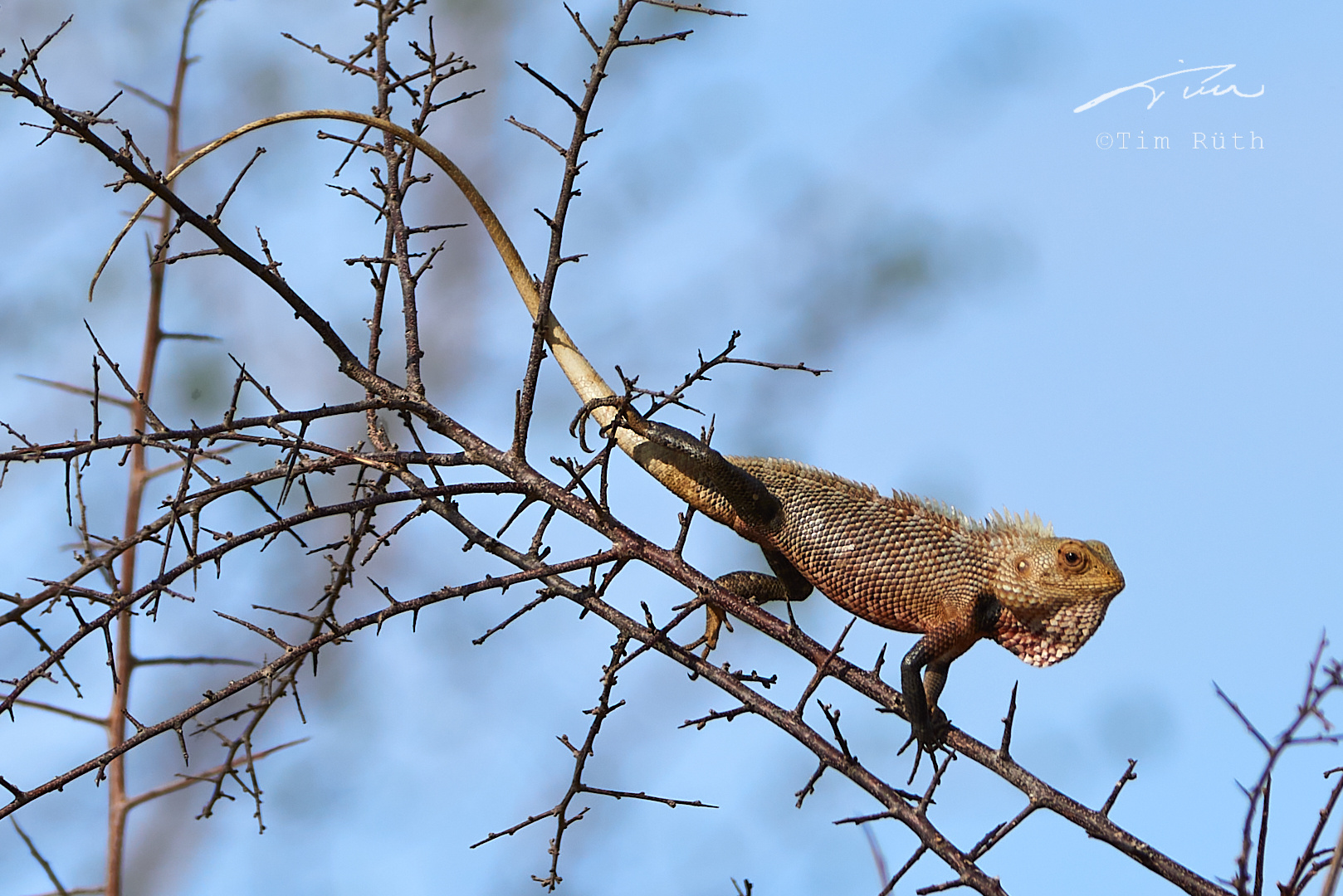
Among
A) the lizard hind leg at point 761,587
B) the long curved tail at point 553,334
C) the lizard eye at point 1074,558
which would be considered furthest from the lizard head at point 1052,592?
the long curved tail at point 553,334

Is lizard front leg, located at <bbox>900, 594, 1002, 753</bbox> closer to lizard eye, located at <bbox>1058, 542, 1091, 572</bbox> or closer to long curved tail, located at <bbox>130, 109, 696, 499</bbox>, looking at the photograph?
lizard eye, located at <bbox>1058, 542, 1091, 572</bbox>

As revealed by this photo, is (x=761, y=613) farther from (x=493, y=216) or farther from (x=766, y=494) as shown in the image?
(x=493, y=216)

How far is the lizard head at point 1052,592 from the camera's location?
302 centimetres

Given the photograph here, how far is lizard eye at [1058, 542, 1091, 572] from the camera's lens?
302 centimetres

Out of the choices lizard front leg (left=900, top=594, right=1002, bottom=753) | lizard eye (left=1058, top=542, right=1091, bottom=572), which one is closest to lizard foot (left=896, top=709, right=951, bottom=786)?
lizard front leg (left=900, top=594, right=1002, bottom=753)

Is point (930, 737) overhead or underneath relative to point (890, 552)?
underneath

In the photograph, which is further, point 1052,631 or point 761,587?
point 761,587

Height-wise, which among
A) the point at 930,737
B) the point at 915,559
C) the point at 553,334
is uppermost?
the point at 553,334

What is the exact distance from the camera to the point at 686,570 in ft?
9.97

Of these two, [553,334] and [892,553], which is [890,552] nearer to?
[892,553]

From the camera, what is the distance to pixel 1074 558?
3.03 metres

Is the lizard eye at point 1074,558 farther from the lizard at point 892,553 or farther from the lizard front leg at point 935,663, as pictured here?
the lizard front leg at point 935,663

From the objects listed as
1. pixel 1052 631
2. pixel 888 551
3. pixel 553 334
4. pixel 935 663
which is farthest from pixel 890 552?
pixel 553 334

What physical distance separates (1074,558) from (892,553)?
46 cm
